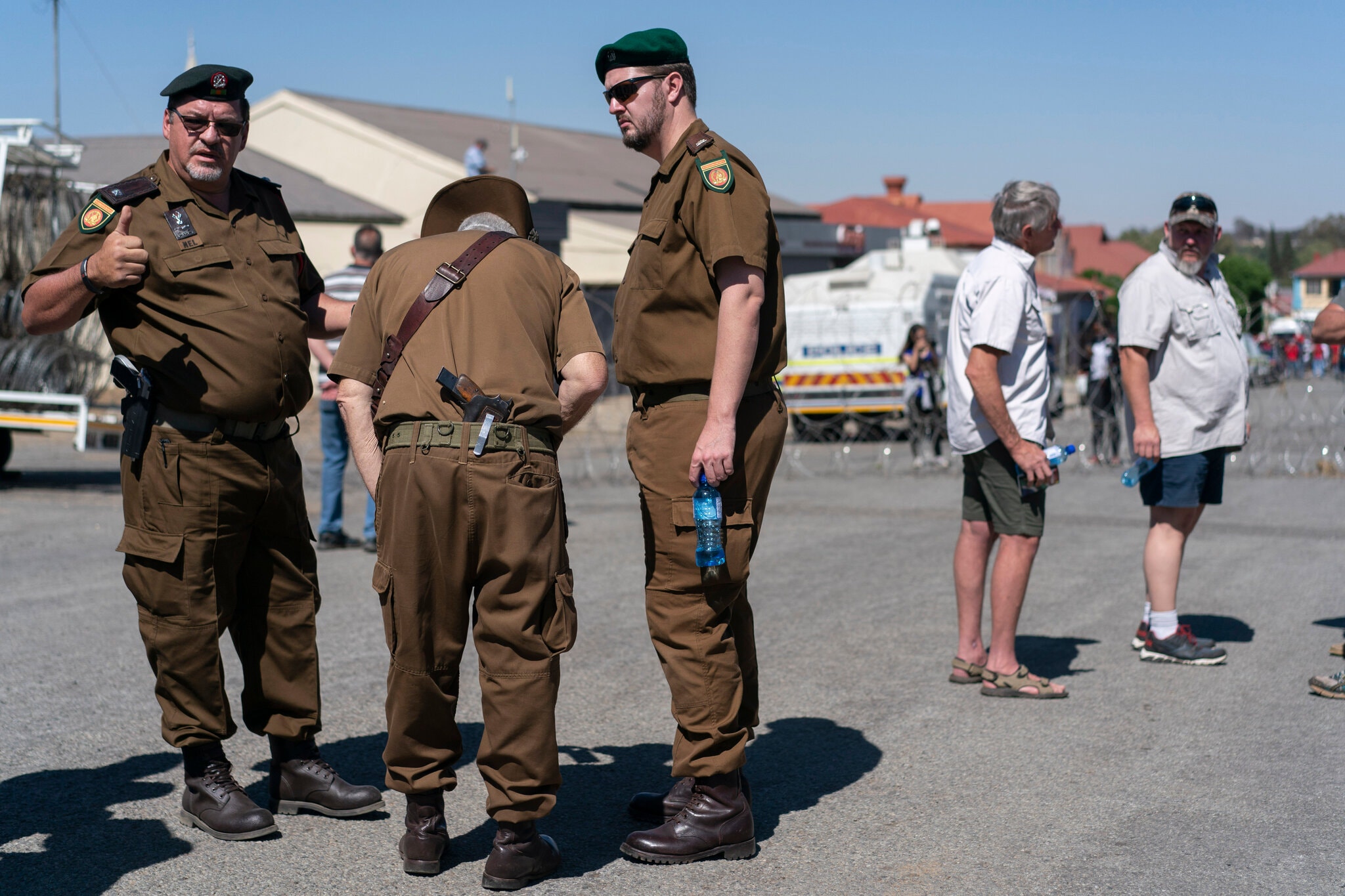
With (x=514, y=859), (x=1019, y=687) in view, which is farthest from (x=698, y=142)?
(x=1019, y=687)

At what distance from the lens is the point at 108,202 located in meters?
3.97

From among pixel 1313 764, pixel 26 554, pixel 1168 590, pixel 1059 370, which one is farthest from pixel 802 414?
pixel 1313 764

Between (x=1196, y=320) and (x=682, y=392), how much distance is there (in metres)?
3.25

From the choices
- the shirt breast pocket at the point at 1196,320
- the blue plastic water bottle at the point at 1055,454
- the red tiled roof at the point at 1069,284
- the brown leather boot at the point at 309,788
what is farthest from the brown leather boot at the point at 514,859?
the red tiled roof at the point at 1069,284

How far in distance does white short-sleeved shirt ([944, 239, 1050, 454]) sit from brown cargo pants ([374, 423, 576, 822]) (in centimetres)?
246

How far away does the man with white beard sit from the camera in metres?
6.04

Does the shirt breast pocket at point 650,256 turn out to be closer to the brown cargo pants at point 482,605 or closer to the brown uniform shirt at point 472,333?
the brown uniform shirt at point 472,333

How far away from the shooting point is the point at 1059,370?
17.0 metres

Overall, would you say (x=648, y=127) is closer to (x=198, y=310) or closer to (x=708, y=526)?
(x=708, y=526)

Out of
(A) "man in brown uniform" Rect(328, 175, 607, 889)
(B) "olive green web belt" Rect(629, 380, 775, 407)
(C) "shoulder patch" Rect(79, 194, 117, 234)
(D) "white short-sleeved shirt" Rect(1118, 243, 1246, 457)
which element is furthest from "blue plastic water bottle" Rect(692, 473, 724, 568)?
(D) "white short-sleeved shirt" Rect(1118, 243, 1246, 457)

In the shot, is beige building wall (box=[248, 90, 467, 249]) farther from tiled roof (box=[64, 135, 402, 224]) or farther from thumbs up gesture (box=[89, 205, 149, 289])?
thumbs up gesture (box=[89, 205, 149, 289])

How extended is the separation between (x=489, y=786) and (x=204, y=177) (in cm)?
200

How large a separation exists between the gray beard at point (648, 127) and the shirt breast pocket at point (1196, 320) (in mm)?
3229

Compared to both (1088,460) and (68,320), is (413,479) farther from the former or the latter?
(1088,460)
